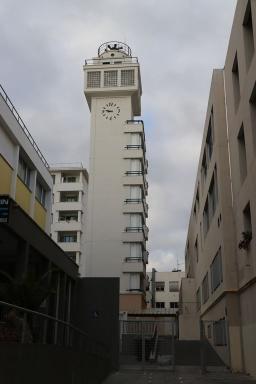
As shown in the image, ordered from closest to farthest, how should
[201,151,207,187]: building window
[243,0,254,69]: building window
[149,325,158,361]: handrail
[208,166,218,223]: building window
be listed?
[243,0,254,69]: building window → [149,325,158,361]: handrail → [208,166,218,223]: building window → [201,151,207,187]: building window

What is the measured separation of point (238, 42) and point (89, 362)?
51.4ft

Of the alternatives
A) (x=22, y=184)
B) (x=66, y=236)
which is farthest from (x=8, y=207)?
(x=66, y=236)

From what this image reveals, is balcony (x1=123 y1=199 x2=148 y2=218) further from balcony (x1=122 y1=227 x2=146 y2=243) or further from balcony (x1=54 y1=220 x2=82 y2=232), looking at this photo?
balcony (x1=54 y1=220 x2=82 y2=232)

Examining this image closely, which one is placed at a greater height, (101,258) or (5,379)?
(101,258)

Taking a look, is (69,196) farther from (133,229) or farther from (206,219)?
(206,219)

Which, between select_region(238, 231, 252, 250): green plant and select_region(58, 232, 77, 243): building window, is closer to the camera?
select_region(238, 231, 252, 250): green plant

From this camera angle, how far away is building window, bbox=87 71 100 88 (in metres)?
65.1

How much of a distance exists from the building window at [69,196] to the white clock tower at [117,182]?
14.9 meters

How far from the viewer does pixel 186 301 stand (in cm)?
5412

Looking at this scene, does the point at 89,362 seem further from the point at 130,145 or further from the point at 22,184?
the point at 130,145

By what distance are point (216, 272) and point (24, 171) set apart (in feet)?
41.3

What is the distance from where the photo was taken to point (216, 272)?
104 feet

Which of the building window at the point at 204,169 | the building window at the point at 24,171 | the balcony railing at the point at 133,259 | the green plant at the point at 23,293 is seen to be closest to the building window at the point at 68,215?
the balcony railing at the point at 133,259

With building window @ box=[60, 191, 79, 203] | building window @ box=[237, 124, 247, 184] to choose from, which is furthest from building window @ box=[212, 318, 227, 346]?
building window @ box=[60, 191, 79, 203]
